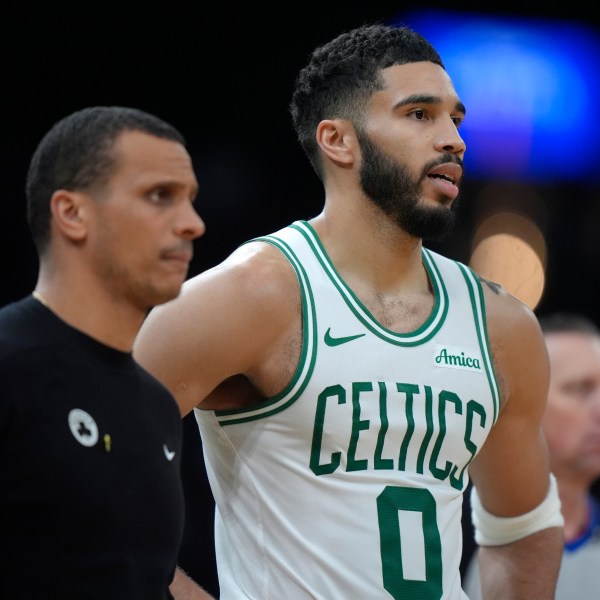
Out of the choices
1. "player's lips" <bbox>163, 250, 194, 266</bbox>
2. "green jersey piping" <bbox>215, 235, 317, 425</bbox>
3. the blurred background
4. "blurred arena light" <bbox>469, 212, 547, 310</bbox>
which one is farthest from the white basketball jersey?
"blurred arena light" <bbox>469, 212, 547, 310</bbox>

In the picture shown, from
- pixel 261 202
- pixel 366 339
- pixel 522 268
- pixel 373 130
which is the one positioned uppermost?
pixel 373 130

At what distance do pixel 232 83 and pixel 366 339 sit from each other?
24.4 ft

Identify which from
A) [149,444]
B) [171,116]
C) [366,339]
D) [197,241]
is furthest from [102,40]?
[149,444]

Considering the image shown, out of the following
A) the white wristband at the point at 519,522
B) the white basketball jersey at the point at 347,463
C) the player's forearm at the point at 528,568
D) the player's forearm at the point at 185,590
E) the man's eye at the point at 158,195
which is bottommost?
the player's forearm at the point at 528,568

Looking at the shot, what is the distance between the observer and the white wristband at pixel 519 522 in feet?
12.4

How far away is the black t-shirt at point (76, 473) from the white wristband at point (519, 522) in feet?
5.84

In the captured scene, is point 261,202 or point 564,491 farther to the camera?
point 261,202

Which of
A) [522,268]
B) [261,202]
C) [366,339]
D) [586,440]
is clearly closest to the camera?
[366,339]

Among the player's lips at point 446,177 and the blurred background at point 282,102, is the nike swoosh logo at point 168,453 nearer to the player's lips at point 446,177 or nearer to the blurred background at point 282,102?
the player's lips at point 446,177

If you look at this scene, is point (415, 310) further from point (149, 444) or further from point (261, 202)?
point (261, 202)

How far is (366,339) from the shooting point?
3.27 m

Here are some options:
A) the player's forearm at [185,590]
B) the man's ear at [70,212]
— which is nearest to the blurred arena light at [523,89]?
the player's forearm at [185,590]

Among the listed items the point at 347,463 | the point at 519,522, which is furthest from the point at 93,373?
the point at 519,522

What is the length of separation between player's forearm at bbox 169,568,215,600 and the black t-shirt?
26.7 inches
